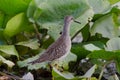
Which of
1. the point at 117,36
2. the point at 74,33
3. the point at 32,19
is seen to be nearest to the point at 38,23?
the point at 32,19

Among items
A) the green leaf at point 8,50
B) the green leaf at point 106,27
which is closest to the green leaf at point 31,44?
the green leaf at point 8,50

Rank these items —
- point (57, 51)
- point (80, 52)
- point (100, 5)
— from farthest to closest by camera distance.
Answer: point (100, 5)
point (80, 52)
point (57, 51)

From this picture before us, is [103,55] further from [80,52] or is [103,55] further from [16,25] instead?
[16,25]

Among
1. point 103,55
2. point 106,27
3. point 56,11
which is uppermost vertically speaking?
point 56,11

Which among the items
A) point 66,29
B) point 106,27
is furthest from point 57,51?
point 106,27

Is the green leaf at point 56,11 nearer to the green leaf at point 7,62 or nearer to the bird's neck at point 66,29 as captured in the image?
the bird's neck at point 66,29

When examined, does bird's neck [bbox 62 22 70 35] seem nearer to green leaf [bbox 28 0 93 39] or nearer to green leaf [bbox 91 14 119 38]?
green leaf [bbox 28 0 93 39]

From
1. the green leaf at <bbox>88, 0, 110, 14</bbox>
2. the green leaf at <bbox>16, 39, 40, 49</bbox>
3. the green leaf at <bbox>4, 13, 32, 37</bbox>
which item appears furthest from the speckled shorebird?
the green leaf at <bbox>88, 0, 110, 14</bbox>
